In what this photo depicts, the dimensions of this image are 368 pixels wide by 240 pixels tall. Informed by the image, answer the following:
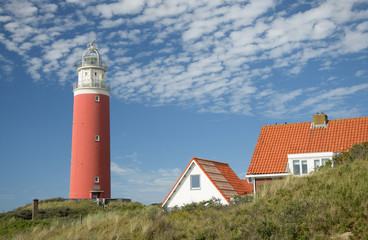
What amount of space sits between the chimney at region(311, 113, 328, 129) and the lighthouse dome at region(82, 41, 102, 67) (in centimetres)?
2680

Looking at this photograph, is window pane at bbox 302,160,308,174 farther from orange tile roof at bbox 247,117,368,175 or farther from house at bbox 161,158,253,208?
house at bbox 161,158,253,208

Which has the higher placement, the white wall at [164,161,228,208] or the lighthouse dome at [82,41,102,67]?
the lighthouse dome at [82,41,102,67]

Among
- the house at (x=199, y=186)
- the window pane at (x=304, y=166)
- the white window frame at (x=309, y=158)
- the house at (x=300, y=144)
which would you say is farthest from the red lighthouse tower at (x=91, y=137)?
the window pane at (x=304, y=166)

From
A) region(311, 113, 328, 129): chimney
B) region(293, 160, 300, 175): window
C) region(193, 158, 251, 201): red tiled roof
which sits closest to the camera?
region(293, 160, 300, 175): window

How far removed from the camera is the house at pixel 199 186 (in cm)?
2848

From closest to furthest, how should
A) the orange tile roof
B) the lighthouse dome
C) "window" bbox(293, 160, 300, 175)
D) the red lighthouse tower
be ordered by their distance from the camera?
"window" bbox(293, 160, 300, 175) < the orange tile roof < the red lighthouse tower < the lighthouse dome

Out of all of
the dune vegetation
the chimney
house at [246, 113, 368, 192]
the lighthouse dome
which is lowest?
the dune vegetation

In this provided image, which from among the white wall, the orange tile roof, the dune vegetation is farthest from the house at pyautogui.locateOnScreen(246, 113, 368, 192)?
the dune vegetation

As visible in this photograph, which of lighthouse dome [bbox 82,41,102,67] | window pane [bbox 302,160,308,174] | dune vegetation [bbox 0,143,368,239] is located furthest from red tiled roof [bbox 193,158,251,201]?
lighthouse dome [bbox 82,41,102,67]

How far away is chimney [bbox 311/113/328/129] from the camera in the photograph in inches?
1196

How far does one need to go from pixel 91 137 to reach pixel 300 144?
23340 mm

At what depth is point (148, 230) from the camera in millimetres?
15250

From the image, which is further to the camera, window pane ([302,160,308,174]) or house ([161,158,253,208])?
house ([161,158,253,208])

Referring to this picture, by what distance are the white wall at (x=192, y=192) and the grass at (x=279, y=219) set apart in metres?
9.64
